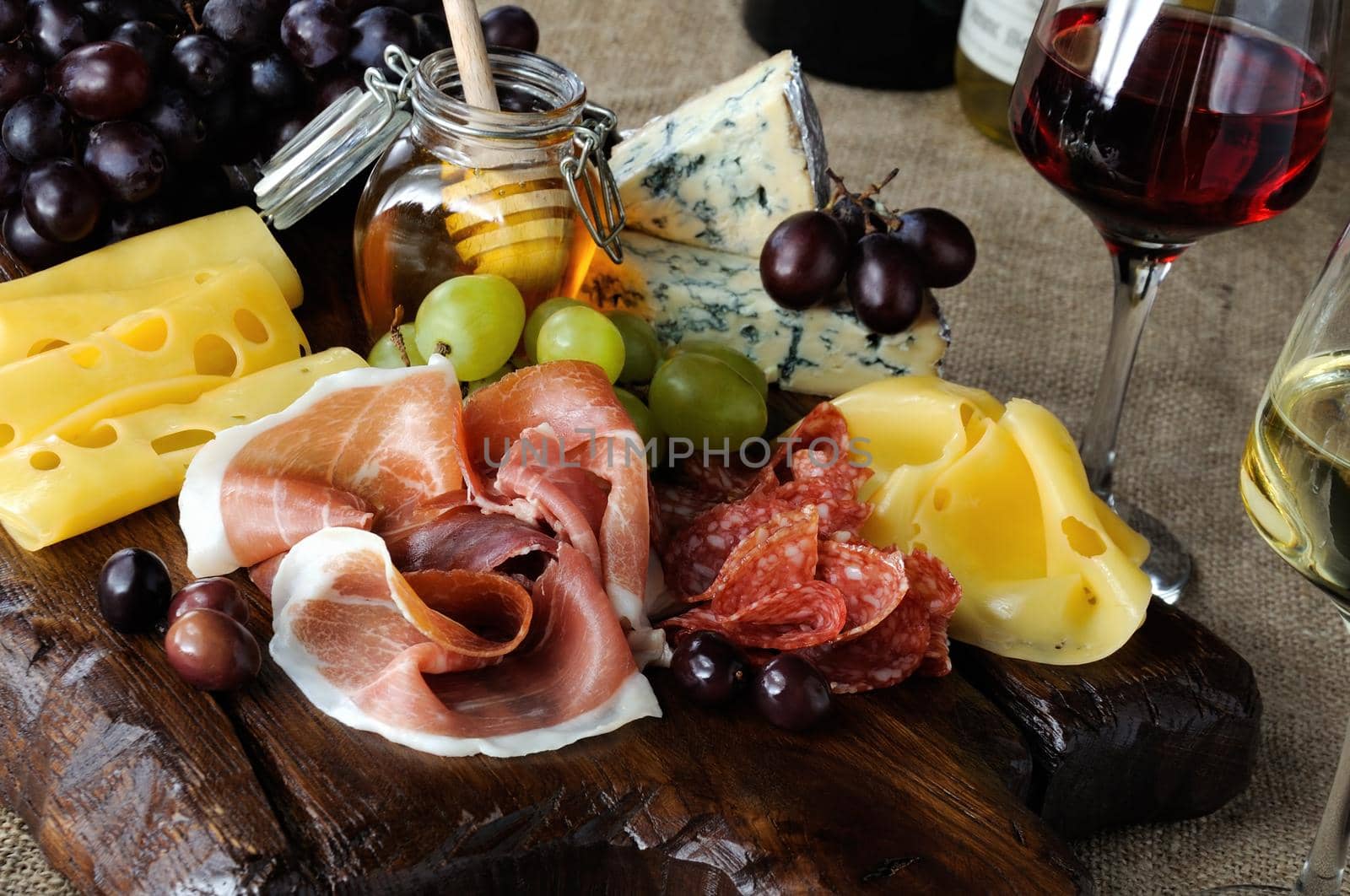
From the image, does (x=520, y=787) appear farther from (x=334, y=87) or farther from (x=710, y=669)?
(x=334, y=87)

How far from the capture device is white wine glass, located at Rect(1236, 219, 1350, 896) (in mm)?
778

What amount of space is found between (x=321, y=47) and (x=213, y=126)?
14cm

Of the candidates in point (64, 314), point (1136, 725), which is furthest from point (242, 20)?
point (1136, 725)

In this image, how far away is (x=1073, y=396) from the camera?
1.70 m

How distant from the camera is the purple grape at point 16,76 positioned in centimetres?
129

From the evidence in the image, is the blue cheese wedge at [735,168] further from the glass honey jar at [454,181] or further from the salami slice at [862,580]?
the salami slice at [862,580]

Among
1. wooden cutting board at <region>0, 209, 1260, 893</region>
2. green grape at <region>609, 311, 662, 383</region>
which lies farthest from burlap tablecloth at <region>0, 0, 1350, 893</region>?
green grape at <region>609, 311, 662, 383</region>

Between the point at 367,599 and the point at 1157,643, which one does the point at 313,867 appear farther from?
the point at 1157,643

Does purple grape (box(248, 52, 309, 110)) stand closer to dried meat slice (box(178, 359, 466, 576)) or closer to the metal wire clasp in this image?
the metal wire clasp

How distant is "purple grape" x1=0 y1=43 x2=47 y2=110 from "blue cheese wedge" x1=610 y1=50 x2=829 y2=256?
587 mm

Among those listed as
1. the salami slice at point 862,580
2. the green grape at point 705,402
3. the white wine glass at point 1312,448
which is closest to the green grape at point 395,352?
the green grape at point 705,402

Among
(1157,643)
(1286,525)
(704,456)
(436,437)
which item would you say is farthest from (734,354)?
(1286,525)

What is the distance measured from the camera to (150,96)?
1.33 metres

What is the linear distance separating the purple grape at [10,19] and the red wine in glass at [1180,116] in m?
0.98
